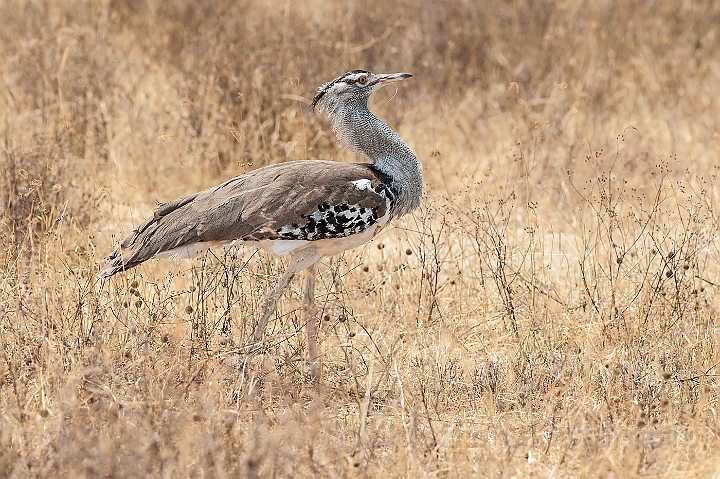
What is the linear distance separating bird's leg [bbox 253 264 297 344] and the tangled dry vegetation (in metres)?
0.07

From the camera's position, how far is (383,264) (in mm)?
4934

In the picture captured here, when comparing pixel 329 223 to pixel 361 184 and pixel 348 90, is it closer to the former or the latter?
pixel 361 184

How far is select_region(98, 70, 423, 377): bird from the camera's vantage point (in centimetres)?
386

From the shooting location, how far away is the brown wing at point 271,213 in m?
3.85

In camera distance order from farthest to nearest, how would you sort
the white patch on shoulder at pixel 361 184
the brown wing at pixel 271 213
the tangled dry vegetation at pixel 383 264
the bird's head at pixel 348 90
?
the bird's head at pixel 348 90, the white patch on shoulder at pixel 361 184, the brown wing at pixel 271 213, the tangled dry vegetation at pixel 383 264

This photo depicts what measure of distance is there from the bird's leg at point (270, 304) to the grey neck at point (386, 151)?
0.52m

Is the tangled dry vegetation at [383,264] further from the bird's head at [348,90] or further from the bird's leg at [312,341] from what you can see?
the bird's head at [348,90]

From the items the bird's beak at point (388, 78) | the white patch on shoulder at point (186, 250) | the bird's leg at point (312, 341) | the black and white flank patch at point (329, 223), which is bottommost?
the bird's leg at point (312, 341)

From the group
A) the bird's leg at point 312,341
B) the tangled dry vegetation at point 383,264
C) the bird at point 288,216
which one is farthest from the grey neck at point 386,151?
the bird's leg at point 312,341

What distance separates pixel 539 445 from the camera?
11.3ft

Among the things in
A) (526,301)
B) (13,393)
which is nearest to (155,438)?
(13,393)

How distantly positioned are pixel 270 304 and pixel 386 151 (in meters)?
0.82

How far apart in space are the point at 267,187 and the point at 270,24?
10.9 feet

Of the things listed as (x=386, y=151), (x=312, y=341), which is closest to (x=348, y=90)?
(x=386, y=151)
